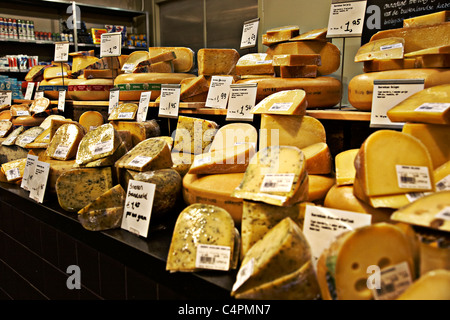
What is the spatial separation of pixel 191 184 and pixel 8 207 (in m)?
1.31

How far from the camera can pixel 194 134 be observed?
1788 mm

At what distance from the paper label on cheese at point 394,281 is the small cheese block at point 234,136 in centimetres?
85

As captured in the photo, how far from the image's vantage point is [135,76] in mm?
2191

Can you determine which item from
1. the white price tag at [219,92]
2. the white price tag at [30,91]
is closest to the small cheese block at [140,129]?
the white price tag at [219,92]

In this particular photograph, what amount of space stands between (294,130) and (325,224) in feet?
1.78

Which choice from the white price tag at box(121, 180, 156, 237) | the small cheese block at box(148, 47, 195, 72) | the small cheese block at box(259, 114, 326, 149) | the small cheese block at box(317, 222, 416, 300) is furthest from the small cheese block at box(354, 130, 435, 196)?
the small cheese block at box(148, 47, 195, 72)

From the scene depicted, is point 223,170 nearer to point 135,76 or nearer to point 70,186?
point 70,186

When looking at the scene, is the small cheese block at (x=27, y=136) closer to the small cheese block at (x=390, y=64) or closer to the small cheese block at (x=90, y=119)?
the small cheese block at (x=90, y=119)

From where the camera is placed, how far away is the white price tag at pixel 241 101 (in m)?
1.62

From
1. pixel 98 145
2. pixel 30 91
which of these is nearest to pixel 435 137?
pixel 98 145

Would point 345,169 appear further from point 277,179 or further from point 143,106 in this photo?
point 143,106

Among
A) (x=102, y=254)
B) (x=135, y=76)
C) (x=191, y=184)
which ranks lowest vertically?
(x=102, y=254)
